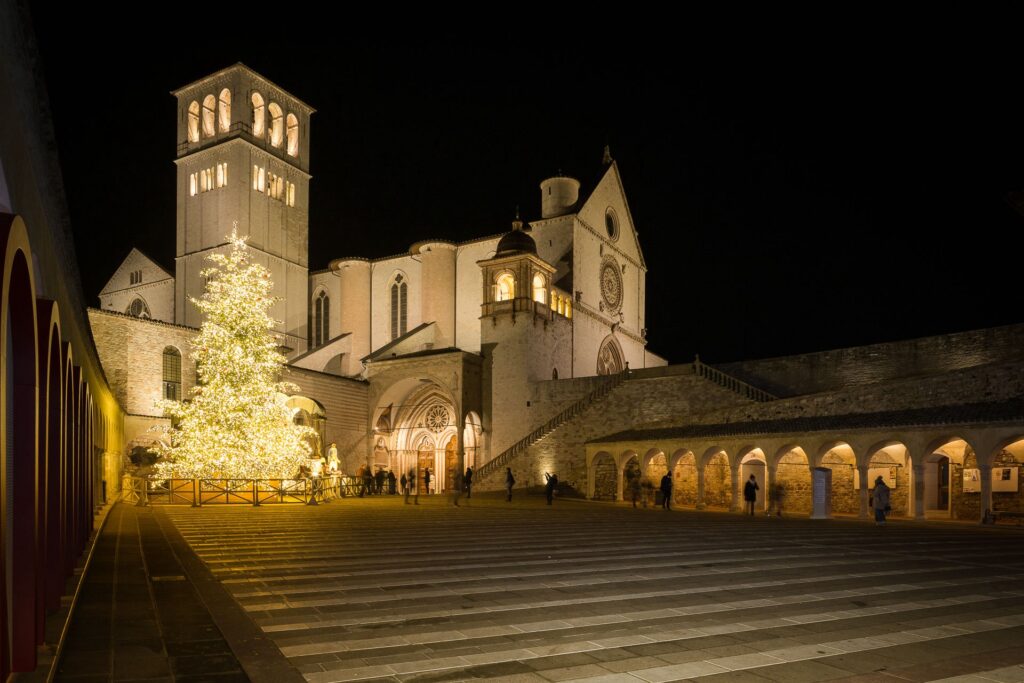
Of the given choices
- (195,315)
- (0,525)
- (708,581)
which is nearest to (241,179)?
(195,315)

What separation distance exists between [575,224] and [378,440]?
15.9 m

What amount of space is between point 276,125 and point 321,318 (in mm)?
12723

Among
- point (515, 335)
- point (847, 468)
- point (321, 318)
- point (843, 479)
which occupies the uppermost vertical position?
point (321, 318)

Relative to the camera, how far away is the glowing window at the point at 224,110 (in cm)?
4862

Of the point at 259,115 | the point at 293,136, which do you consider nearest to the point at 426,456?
the point at 293,136

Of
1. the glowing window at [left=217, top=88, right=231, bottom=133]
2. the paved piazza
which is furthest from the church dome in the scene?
the paved piazza

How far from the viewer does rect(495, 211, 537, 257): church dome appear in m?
39.4

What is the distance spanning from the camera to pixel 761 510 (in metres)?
26.5

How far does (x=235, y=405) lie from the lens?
80.6 feet

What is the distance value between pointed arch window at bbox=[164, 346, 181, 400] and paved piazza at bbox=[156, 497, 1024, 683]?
21585 mm

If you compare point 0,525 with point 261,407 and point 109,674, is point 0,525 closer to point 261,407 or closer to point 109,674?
point 109,674

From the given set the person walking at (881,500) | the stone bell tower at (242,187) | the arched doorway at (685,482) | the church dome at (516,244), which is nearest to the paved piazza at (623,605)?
the person walking at (881,500)

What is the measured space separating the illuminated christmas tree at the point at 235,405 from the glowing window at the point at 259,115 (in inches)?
1065

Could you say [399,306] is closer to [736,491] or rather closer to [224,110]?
[224,110]
